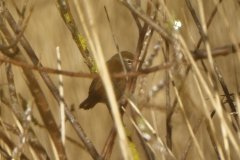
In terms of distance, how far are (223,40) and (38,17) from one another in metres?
0.49

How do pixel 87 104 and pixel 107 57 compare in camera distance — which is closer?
pixel 87 104

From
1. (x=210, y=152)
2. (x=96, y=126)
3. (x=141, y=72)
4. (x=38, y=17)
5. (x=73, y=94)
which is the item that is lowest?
(x=210, y=152)

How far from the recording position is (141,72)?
30cm

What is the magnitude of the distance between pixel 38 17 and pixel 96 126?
0.33 metres

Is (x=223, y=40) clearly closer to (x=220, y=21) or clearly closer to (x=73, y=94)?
(x=220, y=21)

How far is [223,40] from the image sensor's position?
2.42ft

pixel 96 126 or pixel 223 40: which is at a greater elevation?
pixel 223 40

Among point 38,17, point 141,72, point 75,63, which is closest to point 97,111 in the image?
point 75,63

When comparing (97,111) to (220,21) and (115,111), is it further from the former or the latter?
(115,111)

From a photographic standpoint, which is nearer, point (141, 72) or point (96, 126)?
A: point (141, 72)

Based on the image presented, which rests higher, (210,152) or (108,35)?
(108,35)

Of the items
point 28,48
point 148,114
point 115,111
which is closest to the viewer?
point 115,111

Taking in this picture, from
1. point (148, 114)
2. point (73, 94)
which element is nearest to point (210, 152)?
point (148, 114)

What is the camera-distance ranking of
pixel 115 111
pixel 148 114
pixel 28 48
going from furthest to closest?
pixel 148 114 < pixel 28 48 < pixel 115 111
